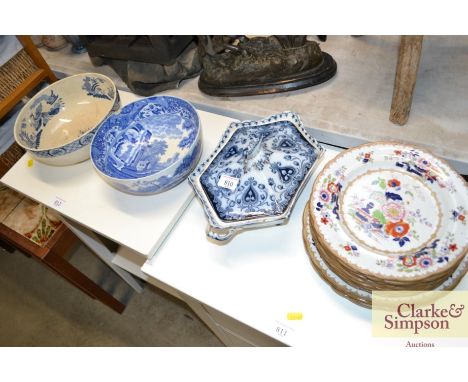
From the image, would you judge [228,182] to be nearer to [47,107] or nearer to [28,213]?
[47,107]

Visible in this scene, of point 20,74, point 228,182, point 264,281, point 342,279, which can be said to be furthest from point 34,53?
point 342,279

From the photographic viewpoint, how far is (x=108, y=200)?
801mm

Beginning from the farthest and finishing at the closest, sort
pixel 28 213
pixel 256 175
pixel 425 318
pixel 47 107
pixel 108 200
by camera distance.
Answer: pixel 28 213 < pixel 47 107 < pixel 108 200 < pixel 256 175 < pixel 425 318

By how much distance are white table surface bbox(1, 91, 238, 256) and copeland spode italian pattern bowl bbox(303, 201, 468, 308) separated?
0.28 metres

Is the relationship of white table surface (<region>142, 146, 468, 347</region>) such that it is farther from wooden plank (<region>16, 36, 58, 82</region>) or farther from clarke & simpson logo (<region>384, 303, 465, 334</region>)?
wooden plank (<region>16, 36, 58, 82</region>)

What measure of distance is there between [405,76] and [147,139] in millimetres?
559

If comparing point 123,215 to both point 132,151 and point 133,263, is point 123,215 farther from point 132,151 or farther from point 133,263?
point 133,263

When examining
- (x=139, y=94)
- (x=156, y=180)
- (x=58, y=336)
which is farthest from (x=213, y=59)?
(x=58, y=336)

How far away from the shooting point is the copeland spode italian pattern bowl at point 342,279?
0.56 metres

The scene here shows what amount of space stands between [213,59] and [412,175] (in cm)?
56

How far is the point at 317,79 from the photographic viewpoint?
90 centimetres

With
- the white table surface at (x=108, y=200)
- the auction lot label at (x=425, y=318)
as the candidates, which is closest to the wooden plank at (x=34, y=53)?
the white table surface at (x=108, y=200)

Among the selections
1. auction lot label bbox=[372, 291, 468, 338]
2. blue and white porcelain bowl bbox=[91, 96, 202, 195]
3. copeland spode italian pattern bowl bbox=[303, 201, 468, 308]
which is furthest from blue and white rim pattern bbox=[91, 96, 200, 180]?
auction lot label bbox=[372, 291, 468, 338]

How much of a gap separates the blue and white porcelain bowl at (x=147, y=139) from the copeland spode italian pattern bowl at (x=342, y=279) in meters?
0.29
